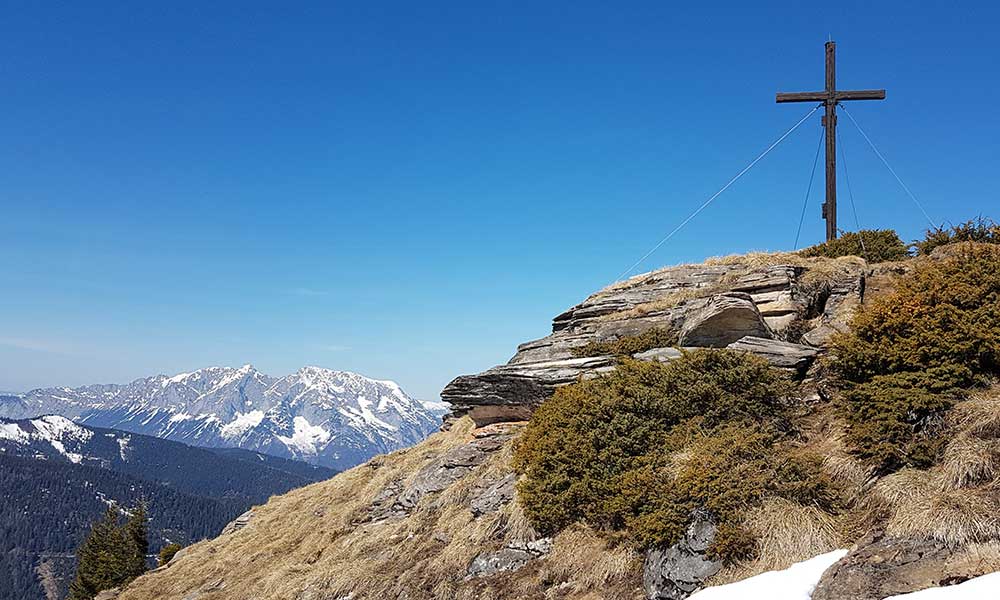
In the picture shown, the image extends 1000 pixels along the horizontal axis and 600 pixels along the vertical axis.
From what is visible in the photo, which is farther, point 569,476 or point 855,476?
point 569,476

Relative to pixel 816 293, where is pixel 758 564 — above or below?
below

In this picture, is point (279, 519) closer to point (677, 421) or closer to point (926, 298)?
point (677, 421)

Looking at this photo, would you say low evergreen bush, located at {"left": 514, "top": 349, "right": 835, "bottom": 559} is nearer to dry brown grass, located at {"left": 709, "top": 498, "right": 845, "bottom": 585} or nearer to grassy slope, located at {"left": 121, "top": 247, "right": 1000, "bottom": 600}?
dry brown grass, located at {"left": 709, "top": 498, "right": 845, "bottom": 585}

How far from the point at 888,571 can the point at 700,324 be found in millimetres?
8215

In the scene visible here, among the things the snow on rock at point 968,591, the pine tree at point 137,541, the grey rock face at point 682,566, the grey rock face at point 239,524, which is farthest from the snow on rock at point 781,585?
the pine tree at point 137,541

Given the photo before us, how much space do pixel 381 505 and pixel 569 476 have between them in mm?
7083

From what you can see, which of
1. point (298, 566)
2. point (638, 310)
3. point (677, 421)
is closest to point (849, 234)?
point (638, 310)

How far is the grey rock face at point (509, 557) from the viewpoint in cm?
1059

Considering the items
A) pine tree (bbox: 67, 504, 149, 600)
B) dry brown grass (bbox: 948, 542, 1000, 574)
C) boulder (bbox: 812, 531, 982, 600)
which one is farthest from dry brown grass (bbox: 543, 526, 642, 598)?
pine tree (bbox: 67, 504, 149, 600)

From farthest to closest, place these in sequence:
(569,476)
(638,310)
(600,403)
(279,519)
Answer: (279,519) < (638,310) < (600,403) < (569,476)

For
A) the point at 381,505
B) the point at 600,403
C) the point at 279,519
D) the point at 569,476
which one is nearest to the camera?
the point at 569,476

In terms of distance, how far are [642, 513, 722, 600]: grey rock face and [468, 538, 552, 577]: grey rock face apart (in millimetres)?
2261

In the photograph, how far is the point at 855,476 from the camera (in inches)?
347

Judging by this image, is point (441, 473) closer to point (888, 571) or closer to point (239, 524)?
point (888, 571)
